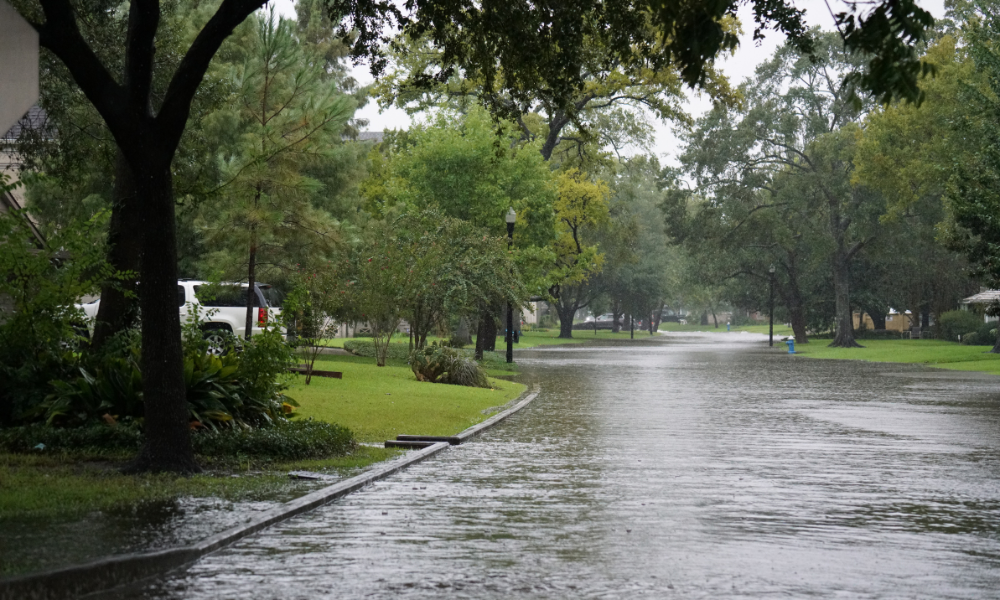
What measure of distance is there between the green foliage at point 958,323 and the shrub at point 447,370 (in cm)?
4868

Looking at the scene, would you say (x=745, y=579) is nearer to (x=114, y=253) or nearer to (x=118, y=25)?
(x=114, y=253)

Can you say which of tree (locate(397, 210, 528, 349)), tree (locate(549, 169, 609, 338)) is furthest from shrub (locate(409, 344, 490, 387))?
tree (locate(549, 169, 609, 338))

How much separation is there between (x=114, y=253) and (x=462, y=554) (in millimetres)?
8836

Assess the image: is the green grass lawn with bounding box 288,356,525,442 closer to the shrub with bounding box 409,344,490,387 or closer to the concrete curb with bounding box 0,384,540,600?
the shrub with bounding box 409,344,490,387

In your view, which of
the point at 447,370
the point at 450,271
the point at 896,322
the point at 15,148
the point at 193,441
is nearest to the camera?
the point at 193,441

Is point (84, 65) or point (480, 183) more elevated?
point (480, 183)

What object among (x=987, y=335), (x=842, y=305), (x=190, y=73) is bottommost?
(x=987, y=335)

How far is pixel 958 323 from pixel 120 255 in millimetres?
62794

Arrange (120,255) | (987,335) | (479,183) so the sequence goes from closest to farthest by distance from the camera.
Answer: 1. (120,255)
2. (479,183)
3. (987,335)

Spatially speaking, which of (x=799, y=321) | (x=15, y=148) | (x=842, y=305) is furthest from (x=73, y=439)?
(x=799, y=321)

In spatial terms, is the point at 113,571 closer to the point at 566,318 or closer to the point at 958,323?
the point at 958,323

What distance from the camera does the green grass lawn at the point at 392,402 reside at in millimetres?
16688

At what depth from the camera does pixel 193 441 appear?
1246 centimetres

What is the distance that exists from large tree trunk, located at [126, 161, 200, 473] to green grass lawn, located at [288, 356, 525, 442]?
168 inches
